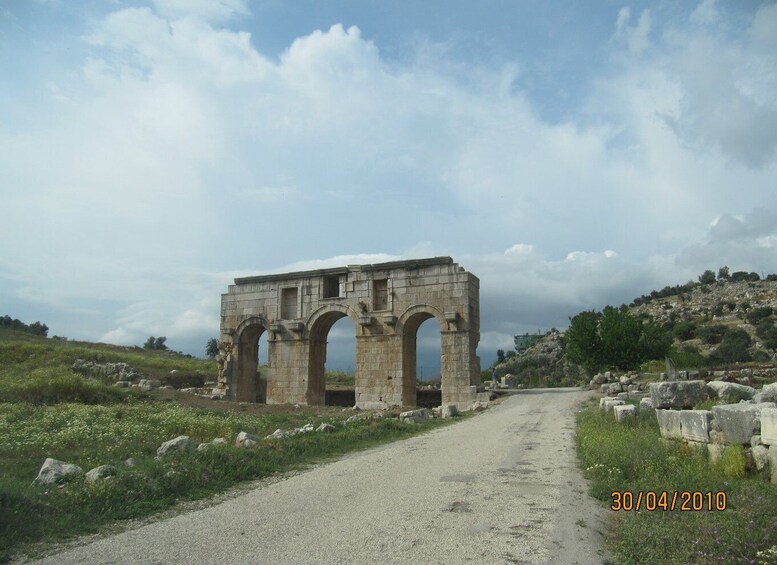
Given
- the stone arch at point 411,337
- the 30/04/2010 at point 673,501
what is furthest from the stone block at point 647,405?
the stone arch at point 411,337

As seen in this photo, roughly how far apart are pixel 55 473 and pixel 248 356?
19.9 meters

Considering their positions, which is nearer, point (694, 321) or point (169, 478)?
point (169, 478)

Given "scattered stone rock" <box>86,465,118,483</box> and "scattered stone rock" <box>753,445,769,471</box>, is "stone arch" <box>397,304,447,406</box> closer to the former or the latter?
"scattered stone rock" <box>753,445,769,471</box>

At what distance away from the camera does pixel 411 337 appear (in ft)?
76.9

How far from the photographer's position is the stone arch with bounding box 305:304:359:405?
24.0 m

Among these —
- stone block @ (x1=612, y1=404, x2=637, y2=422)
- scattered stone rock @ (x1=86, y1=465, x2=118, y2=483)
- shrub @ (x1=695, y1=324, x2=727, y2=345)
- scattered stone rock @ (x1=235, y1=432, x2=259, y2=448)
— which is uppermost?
shrub @ (x1=695, y1=324, x2=727, y2=345)

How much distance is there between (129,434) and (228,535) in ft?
23.2

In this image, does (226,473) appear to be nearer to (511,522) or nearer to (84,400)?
(511,522)

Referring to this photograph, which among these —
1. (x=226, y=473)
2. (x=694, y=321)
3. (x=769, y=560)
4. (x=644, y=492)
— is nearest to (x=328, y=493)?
(x=226, y=473)

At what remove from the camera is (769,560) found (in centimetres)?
399

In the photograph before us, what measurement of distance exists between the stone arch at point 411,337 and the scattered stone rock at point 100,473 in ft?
52.2

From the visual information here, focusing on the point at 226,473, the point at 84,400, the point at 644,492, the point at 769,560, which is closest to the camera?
the point at 769,560

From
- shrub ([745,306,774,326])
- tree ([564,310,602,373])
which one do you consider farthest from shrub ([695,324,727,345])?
tree ([564,310,602,373])

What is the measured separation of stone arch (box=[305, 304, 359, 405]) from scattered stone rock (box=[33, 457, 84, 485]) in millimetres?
16773
